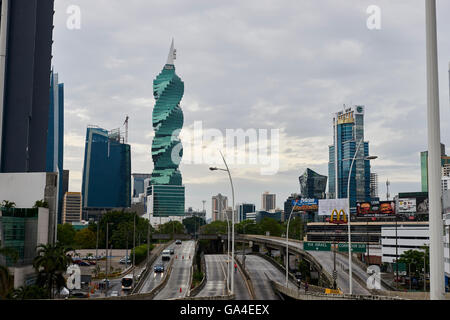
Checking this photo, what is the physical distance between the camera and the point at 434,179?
29.6 ft

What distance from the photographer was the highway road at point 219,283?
67156 mm

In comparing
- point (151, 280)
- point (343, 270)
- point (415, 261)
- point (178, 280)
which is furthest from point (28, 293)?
point (415, 261)

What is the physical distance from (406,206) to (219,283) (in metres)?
76.9

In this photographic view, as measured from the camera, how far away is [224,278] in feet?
293

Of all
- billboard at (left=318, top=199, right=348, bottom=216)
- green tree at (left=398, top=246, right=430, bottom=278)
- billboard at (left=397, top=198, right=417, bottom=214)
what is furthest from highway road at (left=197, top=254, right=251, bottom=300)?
billboard at (left=397, top=198, right=417, bottom=214)

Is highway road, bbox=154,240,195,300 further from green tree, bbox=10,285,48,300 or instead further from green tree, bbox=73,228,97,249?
green tree, bbox=73,228,97,249

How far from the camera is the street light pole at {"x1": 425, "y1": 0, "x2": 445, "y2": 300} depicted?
8.77 metres

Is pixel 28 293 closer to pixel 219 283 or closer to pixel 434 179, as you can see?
pixel 434 179

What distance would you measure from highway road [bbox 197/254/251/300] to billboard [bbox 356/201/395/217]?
48.7m
